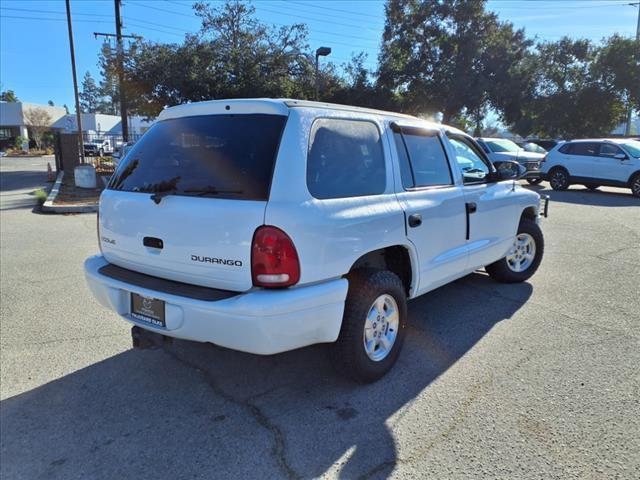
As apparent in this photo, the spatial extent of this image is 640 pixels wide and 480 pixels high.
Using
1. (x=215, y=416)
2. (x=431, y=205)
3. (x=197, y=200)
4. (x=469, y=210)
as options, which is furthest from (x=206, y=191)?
(x=469, y=210)

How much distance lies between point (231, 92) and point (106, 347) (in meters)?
19.1

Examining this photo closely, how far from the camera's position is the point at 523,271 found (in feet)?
18.2

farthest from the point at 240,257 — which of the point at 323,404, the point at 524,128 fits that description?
the point at 524,128

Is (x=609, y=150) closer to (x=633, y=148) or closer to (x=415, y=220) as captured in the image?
(x=633, y=148)

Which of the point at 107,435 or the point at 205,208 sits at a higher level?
the point at 205,208

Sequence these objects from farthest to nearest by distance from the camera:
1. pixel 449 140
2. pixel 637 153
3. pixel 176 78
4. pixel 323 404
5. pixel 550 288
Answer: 1. pixel 176 78
2. pixel 637 153
3. pixel 550 288
4. pixel 449 140
5. pixel 323 404

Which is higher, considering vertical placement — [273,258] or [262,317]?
[273,258]

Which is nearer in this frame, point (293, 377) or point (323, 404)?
point (323, 404)

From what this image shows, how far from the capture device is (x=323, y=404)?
3102 mm

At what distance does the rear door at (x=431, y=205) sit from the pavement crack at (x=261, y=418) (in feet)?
5.16

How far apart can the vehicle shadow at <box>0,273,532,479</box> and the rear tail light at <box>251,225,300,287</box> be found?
0.92m

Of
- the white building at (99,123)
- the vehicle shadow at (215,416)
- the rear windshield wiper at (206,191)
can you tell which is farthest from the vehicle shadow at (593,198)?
the white building at (99,123)

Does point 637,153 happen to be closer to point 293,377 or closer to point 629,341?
point 629,341

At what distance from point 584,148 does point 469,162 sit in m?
13.4
